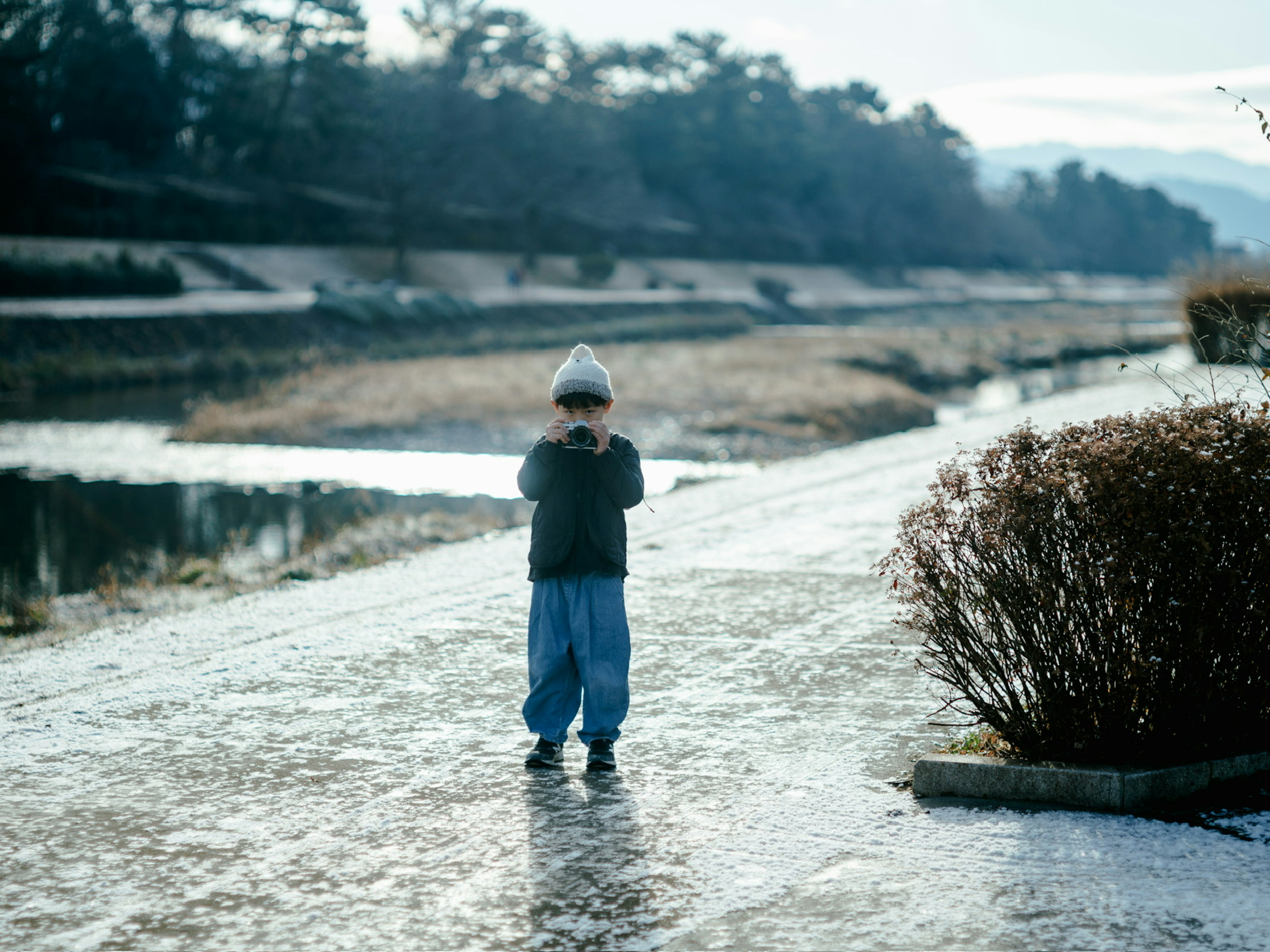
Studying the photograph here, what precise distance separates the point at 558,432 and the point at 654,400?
19.1 metres

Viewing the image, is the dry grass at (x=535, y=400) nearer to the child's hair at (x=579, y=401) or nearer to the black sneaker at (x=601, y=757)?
the child's hair at (x=579, y=401)

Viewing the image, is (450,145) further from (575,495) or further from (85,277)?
(575,495)

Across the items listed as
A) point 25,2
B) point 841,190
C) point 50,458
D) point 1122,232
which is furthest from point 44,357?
point 1122,232

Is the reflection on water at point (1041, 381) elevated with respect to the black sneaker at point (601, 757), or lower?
elevated

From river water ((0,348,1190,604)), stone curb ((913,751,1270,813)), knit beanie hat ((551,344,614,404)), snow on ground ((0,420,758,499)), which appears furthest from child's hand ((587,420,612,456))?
snow on ground ((0,420,758,499))

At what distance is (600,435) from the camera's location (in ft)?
16.1

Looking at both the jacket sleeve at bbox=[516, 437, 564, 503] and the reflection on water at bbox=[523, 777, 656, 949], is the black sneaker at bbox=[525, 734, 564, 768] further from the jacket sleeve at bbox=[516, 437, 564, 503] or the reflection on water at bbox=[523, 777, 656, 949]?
the jacket sleeve at bbox=[516, 437, 564, 503]

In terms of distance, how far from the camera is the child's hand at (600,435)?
489cm

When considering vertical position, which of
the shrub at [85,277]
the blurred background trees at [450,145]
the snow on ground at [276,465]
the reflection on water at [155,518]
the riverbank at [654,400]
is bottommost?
the reflection on water at [155,518]

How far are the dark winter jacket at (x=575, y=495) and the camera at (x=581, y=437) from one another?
0.32 ft

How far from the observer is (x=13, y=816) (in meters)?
4.39

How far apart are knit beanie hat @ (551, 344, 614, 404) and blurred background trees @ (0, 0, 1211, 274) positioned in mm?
26604

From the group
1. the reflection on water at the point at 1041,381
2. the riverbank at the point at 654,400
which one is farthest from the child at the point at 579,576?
the reflection on water at the point at 1041,381

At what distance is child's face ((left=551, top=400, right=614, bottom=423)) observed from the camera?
500cm
